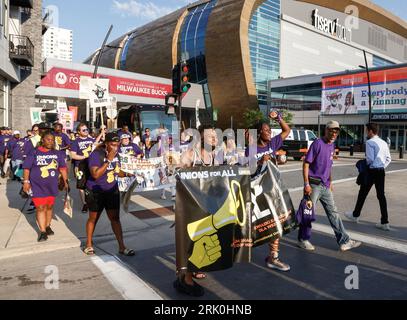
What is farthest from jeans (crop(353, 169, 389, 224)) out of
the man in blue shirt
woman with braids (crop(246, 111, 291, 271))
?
woman with braids (crop(246, 111, 291, 271))

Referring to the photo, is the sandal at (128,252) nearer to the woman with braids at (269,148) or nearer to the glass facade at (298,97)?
the woman with braids at (269,148)

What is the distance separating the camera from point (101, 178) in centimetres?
514

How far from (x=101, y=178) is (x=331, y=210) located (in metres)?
3.43

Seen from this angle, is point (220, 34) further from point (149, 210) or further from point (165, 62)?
point (149, 210)

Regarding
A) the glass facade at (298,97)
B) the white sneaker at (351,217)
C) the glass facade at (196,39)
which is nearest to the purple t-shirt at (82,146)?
the white sneaker at (351,217)

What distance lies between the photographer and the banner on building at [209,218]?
3.77m

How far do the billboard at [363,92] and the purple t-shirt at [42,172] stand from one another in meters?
39.4

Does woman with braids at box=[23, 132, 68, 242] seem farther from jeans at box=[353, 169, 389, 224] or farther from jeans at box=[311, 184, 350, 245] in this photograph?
jeans at box=[353, 169, 389, 224]

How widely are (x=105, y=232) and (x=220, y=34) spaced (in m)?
52.8

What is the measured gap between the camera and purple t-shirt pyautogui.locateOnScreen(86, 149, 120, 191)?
502 centimetres

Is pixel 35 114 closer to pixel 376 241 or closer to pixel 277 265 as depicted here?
pixel 277 265

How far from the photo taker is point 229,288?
398 cm

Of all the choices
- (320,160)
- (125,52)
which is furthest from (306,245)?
(125,52)

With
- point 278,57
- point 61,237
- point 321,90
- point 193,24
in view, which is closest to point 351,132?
point 321,90
